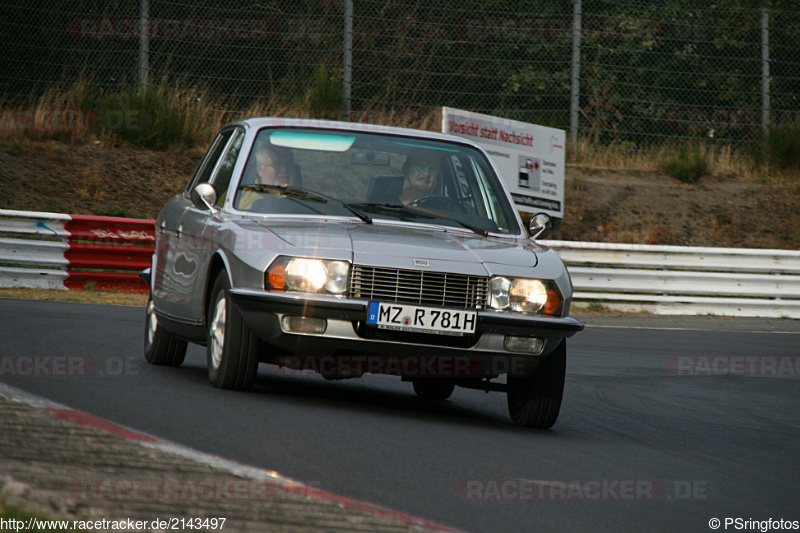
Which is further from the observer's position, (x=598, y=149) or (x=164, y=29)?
(x=598, y=149)

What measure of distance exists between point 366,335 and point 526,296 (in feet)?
3.07

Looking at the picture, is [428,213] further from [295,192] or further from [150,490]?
[150,490]

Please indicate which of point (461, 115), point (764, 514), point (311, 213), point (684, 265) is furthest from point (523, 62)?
point (764, 514)

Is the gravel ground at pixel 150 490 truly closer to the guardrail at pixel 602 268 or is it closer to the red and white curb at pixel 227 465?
the red and white curb at pixel 227 465

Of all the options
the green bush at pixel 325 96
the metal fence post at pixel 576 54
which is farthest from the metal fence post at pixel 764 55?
the green bush at pixel 325 96

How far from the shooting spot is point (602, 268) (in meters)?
18.3

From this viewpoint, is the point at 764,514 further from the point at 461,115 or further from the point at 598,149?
the point at 598,149

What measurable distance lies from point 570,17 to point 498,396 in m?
13.1

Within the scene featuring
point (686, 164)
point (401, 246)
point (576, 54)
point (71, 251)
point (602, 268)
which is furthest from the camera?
point (686, 164)

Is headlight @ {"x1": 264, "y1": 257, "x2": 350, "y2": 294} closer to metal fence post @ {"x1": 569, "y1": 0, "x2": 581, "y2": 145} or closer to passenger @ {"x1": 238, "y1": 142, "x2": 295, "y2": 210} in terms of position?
passenger @ {"x1": 238, "y1": 142, "x2": 295, "y2": 210}

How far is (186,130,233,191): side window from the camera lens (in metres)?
8.74

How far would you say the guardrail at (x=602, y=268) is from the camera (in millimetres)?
16453

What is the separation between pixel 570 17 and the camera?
21156 millimetres

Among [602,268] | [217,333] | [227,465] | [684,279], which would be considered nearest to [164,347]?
[217,333]
